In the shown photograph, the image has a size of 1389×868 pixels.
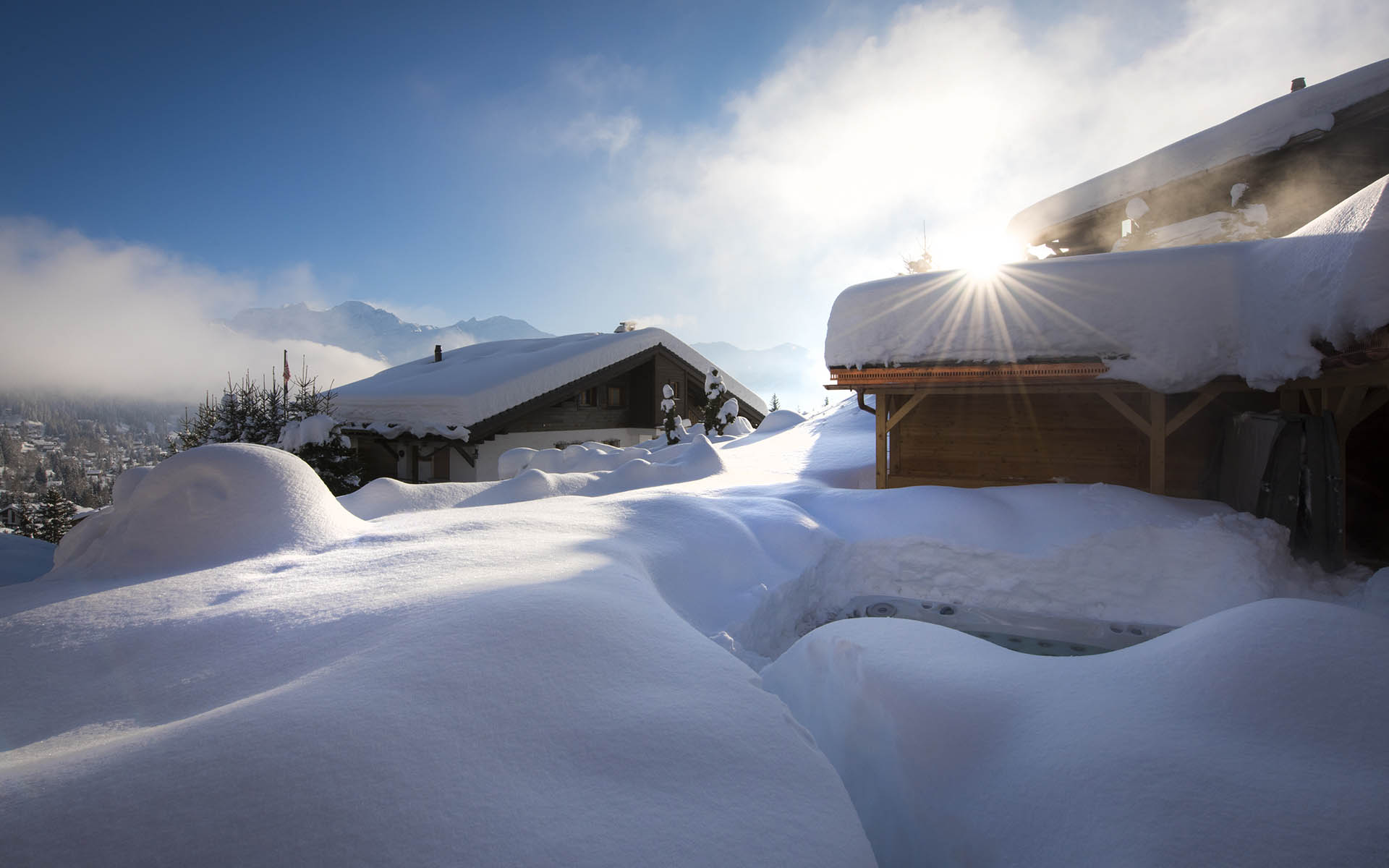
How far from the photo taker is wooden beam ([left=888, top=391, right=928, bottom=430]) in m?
8.48

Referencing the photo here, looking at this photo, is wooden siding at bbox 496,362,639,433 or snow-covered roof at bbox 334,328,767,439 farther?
wooden siding at bbox 496,362,639,433

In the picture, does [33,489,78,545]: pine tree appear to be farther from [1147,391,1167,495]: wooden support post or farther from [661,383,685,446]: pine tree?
[1147,391,1167,495]: wooden support post

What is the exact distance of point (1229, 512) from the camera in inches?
264

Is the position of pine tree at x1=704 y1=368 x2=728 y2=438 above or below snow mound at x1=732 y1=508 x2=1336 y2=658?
above

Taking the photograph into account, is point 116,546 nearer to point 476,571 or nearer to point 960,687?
point 476,571

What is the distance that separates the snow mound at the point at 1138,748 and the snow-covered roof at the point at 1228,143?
11.3 meters

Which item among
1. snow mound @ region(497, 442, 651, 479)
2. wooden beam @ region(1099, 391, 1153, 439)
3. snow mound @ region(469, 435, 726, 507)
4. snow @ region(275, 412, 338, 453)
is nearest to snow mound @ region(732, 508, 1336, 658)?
wooden beam @ region(1099, 391, 1153, 439)

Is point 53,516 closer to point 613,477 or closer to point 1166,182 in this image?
point 613,477

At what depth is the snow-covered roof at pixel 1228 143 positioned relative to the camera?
28.1 feet

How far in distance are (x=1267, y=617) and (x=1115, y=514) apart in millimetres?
5258

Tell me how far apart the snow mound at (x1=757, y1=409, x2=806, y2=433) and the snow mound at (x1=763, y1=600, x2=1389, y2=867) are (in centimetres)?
1550

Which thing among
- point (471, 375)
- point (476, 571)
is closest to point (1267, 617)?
point (476, 571)

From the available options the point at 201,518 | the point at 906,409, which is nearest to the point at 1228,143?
the point at 906,409

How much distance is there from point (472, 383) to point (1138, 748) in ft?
46.9
